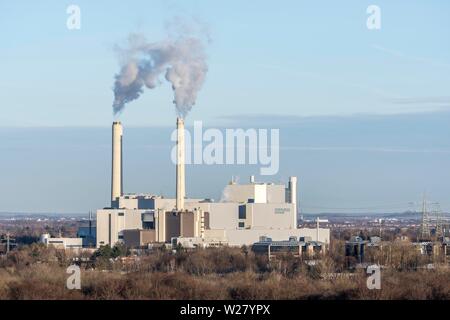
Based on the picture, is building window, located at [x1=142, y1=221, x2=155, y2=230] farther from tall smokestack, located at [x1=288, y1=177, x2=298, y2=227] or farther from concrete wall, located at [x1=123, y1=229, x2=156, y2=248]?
tall smokestack, located at [x1=288, y1=177, x2=298, y2=227]

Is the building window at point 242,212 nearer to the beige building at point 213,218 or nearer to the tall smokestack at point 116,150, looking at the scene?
the beige building at point 213,218

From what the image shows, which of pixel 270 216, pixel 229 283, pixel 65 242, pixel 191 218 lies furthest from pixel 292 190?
pixel 229 283

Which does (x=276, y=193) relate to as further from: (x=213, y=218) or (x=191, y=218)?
(x=191, y=218)

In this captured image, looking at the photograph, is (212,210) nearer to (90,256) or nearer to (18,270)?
(90,256)

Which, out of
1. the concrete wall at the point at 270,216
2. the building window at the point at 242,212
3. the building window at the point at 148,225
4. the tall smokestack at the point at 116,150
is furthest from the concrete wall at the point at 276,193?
the tall smokestack at the point at 116,150

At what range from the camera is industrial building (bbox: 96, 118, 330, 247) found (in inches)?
2127

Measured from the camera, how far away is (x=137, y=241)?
175 feet

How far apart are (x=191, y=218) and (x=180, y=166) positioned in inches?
113

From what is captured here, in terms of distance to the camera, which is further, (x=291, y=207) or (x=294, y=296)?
(x=291, y=207)

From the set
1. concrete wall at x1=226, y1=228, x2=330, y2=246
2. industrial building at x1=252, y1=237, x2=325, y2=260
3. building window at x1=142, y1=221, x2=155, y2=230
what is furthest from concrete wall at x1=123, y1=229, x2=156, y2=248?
industrial building at x1=252, y1=237, x2=325, y2=260

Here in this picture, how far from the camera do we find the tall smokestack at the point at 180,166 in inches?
1943

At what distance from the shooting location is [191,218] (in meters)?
54.2
